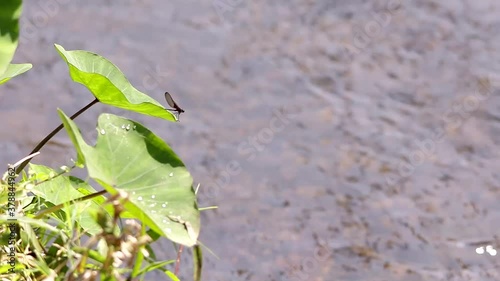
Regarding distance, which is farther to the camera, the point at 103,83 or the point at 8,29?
the point at 103,83

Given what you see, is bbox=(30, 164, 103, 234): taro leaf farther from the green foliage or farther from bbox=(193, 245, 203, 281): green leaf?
bbox=(193, 245, 203, 281): green leaf

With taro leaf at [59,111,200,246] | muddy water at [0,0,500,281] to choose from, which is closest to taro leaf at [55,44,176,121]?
taro leaf at [59,111,200,246]

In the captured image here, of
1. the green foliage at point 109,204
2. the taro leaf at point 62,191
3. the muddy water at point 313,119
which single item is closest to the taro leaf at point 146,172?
the green foliage at point 109,204

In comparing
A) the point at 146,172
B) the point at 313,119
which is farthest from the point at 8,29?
the point at 313,119

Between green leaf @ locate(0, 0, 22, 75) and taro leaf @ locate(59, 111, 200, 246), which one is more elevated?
green leaf @ locate(0, 0, 22, 75)

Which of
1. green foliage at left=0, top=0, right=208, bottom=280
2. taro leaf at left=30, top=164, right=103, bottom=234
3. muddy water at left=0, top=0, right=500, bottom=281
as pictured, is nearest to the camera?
green foliage at left=0, top=0, right=208, bottom=280

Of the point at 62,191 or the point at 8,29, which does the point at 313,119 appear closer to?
the point at 62,191

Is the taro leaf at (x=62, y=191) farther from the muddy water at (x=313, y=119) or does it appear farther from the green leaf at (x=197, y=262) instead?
the muddy water at (x=313, y=119)

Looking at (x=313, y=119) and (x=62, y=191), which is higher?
(x=62, y=191)
